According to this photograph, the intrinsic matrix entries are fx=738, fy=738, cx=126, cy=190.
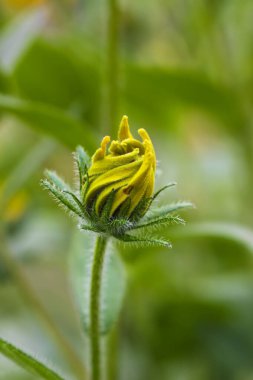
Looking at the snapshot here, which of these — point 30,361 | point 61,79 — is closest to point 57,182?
point 30,361

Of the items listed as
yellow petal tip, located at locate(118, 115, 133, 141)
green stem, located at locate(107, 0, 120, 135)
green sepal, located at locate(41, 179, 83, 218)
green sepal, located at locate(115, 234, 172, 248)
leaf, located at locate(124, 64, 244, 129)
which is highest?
leaf, located at locate(124, 64, 244, 129)

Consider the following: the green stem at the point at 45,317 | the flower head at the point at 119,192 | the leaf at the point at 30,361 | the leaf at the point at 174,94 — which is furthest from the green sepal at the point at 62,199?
the leaf at the point at 174,94

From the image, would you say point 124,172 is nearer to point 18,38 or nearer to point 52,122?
point 52,122

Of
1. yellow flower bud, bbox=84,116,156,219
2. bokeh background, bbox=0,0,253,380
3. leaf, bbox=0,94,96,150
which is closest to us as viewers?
yellow flower bud, bbox=84,116,156,219

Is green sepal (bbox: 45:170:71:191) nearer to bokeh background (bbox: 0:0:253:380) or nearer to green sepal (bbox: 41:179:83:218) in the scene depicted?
green sepal (bbox: 41:179:83:218)

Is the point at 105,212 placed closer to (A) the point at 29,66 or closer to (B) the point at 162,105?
(A) the point at 29,66

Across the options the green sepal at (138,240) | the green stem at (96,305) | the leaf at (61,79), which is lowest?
the green stem at (96,305)

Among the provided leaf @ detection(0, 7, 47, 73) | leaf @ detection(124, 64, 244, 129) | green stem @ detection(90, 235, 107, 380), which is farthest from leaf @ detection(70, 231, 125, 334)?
leaf @ detection(124, 64, 244, 129)

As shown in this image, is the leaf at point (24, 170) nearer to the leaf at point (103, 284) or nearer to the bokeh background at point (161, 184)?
the bokeh background at point (161, 184)
